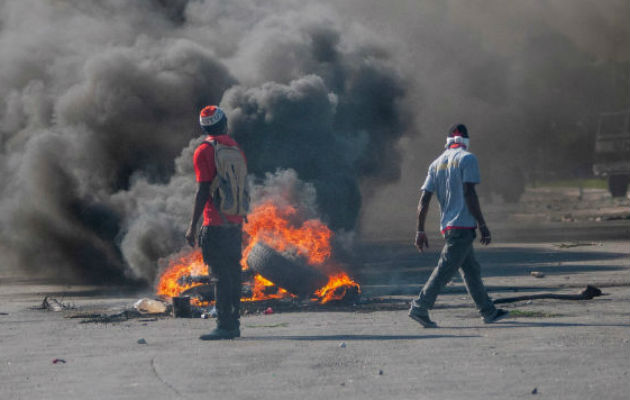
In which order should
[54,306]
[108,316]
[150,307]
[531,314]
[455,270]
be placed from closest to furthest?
[455,270]
[531,314]
[108,316]
[150,307]
[54,306]

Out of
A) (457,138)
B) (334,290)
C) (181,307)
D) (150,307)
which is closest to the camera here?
(457,138)

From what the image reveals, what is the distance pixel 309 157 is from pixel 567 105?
25.3 m

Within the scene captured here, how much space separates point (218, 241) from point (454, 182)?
2051mm

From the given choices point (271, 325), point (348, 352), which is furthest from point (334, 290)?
point (348, 352)

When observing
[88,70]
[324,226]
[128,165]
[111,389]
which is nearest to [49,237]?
[128,165]

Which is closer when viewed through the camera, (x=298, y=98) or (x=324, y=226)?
(x=324, y=226)

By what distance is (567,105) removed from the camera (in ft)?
143

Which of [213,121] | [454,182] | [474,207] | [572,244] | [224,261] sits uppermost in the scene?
[213,121]

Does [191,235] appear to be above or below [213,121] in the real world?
below

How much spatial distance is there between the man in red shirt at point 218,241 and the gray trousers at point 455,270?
61.8 inches

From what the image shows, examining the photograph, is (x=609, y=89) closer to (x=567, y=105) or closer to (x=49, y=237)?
(x=567, y=105)

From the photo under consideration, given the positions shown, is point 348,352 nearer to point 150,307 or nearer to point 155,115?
point 150,307

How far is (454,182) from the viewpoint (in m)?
9.48

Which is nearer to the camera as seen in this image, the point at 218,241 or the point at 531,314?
the point at 218,241
